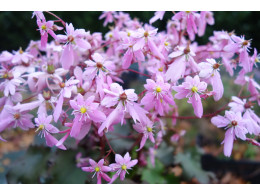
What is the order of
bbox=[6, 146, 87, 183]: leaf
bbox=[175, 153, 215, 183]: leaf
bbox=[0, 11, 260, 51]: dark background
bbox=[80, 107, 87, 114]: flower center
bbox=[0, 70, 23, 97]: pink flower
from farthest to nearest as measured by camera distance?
bbox=[0, 11, 260, 51]: dark background
bbox=[175, 153, 215, 183]: leaf
bbox=[6, 146, 87, 183]: leaf
bbox=[0, 70, 23, 97]: pink flower
bbox=[80, 107, 87, 114]: flower center

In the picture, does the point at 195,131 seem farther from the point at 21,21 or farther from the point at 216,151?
the point at 21,21

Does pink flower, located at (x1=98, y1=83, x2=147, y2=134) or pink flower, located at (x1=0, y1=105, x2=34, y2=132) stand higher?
pink flower, located at (x1=98, y1=83, x2=147, y2=134)

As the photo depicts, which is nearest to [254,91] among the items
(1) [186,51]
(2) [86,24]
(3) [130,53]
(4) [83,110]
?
(1) [186,51]

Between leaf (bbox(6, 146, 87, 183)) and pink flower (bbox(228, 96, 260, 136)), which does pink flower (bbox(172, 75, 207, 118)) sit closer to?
pink flower (bbox(228, 96, 260, 136))

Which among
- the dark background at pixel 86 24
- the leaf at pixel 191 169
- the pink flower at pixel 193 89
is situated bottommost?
the leaf at pixel 191 169

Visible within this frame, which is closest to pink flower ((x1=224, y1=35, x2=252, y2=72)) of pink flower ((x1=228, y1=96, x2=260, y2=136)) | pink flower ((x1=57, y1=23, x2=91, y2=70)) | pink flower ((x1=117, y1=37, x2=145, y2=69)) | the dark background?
pink flower ((x1=228, y1=96, x2=260, y2=136))

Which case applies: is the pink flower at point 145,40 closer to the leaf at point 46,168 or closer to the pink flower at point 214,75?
the pink flower at point 214,75

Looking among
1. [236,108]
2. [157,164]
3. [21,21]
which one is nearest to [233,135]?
[236,108]

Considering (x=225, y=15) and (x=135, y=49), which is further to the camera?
(x=225, y=15)

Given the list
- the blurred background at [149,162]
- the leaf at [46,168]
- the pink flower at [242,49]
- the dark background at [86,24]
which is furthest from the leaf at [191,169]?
the dark background at [86,24]

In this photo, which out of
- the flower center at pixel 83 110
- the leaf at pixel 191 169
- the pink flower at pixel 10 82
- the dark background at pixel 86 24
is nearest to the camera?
the flower center at pixel 83 110

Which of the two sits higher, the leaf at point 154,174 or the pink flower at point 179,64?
the pink flower at point 179,64
